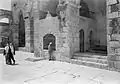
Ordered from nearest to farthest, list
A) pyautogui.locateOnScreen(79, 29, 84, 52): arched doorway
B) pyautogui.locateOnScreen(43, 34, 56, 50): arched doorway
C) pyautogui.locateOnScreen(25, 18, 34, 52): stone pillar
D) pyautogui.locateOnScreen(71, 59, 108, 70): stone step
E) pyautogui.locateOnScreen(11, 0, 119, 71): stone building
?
pyautogui.locateOnScreen(71, 59, 108, 70): stone step < pyautogui.locateOnScreen(11, 0, 119, 71): stone building < pyautogui.locateOnScreen(43, 34, 56, 50): arched doorway < pyautogui.locateOnScreen(79, 29, 84, 52): arched doorway < pyautogui.locateOnScreen(25, 18, 34, 52): stone pillar

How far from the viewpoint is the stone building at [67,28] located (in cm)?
714

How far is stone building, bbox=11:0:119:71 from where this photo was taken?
7145mm

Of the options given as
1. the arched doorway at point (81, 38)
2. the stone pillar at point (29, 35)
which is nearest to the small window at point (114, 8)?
the arched doorway at point (81, 38)

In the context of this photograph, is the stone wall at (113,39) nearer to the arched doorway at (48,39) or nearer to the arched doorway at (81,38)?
the arched doorway at (81,38)

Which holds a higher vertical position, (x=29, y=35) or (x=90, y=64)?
(x=29, y=35)

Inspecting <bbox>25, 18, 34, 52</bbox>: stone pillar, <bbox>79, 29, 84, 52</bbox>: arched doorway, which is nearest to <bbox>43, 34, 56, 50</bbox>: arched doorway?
<bbox>79, 29, 84, 52</bbox>: arched doorway

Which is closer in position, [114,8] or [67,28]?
[114,8]

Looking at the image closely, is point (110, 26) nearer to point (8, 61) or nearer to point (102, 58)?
point (102, 58)

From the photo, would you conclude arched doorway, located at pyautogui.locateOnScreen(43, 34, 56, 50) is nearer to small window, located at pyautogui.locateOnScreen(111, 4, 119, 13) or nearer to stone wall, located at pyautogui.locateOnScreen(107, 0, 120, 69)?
stone wall, located at pyautogui.locateOnScreen(107, 0, 120, 69)

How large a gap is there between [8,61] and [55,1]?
20.5ft

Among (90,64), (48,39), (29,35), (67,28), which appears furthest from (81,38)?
(29,35)

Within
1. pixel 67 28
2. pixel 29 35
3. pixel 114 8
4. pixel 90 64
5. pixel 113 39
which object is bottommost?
pixel 90 64

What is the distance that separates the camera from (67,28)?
710 cm

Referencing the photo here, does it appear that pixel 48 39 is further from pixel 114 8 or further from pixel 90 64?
pixel 114 8
